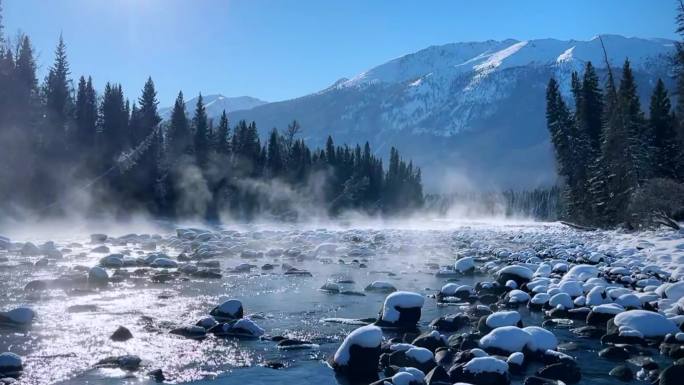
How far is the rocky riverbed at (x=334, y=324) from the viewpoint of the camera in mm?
9883

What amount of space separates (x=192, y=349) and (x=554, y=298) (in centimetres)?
970

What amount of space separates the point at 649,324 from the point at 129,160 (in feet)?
Result: 189

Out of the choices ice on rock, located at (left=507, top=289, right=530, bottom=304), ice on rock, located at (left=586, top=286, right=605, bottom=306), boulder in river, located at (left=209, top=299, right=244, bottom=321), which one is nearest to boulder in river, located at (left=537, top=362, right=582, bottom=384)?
ice on rock, located at (left=586, top=286, right=605, bottom=306)

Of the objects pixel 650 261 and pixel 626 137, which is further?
pixel 626 137

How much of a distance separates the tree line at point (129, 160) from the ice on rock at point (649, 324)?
50.2m

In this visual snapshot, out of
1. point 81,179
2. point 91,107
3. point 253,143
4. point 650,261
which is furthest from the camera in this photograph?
point 253,143

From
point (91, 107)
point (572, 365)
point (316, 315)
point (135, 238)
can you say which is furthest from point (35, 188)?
point (572, 365)

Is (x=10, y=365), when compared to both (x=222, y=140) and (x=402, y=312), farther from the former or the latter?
(x=222, y=140)

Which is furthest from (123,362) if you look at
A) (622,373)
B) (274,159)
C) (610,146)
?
(274,159)

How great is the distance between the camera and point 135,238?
39.9 m

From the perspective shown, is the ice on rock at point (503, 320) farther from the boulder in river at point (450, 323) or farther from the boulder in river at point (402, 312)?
the boulder in river at point (402, 312)

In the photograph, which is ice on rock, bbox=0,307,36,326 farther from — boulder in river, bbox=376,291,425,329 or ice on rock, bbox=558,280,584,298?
ice on rock, bbox=558,280,584,298

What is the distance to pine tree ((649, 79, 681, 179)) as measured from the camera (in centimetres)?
4297

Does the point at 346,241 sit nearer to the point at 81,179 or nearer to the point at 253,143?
the point at 81,179
